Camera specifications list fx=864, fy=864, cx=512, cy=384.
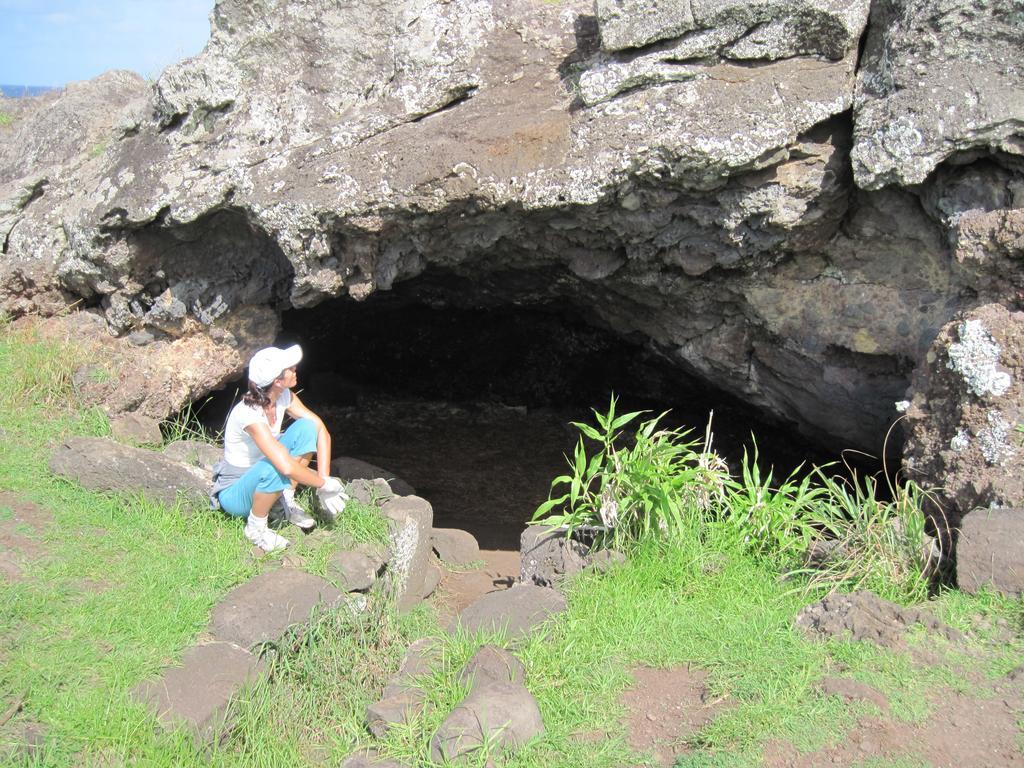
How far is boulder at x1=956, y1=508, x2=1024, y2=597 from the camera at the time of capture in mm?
3582

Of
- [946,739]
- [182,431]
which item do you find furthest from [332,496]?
[946,739]

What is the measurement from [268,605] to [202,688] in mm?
557

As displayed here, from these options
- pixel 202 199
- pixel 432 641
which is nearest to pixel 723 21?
pixel 202 199

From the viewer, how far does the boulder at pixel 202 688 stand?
11.3 ft

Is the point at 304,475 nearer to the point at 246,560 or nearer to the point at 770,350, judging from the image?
the point at 246,560

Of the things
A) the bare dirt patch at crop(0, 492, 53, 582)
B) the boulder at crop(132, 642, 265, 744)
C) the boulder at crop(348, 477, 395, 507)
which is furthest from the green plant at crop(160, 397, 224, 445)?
the boulder at crop(132, 642, 265, 744)

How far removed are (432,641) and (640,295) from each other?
9.73 ft

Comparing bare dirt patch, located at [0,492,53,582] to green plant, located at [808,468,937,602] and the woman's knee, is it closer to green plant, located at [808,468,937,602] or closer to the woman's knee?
the woman's knee

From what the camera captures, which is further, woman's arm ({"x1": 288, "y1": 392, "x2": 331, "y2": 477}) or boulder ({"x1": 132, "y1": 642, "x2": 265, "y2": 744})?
woman's arm ({"x1": 288, "y1": 392, "x2": 331, "y2": 477})

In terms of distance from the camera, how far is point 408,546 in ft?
16.4

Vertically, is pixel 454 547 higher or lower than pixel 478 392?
lower

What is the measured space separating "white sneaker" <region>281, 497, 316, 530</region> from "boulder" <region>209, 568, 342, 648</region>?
0.38m

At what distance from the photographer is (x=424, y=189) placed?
16.0 feet

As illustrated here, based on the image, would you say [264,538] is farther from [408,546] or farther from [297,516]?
[408,546]
